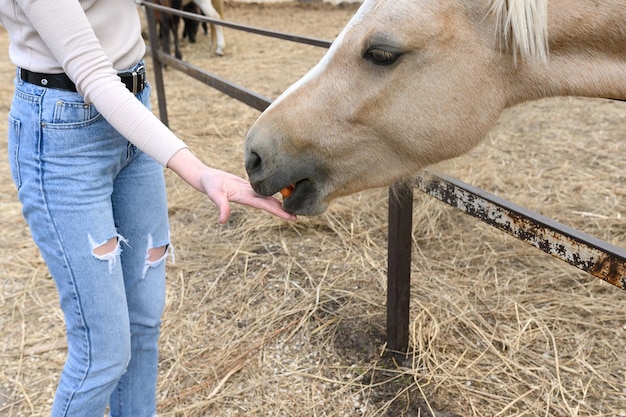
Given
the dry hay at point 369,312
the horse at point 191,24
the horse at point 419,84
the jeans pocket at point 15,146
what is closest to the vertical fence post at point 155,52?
the dry hay at point 369,312

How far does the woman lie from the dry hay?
0.74 m

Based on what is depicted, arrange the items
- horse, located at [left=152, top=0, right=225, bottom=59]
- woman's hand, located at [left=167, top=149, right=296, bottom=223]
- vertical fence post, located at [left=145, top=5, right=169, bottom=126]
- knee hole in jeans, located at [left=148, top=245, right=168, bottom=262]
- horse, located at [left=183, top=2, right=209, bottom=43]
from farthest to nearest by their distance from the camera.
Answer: horse, located at [left=183, top=2, right=209, bottom=43] → horse, located at [left=152, top=0, right=225, bottom=59] → vertical fence post, located at [left=145, top=5, right=169, bottom=126] → knee hole in jeans, located at [left=148, top=245, right=168, bottom=262] → woman's hand, located at [left=167, top=149, right=296, bottom=223]

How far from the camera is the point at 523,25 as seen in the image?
3.69 feet

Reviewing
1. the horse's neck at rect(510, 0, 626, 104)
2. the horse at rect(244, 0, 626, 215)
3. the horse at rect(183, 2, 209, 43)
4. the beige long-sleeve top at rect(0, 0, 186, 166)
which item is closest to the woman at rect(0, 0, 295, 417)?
the beige long-sleeve top at rect(0, 0, 186, 166)

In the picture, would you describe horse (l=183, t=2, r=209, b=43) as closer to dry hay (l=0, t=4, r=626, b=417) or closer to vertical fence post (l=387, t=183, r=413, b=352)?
dry hay (l=0, t=4, r=626, b=417)

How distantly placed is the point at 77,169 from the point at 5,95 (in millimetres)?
5744

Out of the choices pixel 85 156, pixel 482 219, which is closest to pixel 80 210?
pixel 85 156

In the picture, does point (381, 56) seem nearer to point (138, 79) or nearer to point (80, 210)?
point (138, 79)

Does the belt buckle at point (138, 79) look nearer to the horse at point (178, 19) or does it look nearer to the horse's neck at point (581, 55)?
the horse's neck at point (581, 55)

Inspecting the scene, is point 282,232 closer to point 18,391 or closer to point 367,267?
point 367,267

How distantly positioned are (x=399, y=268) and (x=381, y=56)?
956mm

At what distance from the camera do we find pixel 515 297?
92.1 inches

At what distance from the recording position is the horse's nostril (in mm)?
1289

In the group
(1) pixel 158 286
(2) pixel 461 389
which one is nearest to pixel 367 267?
(2) pixel 461 389
